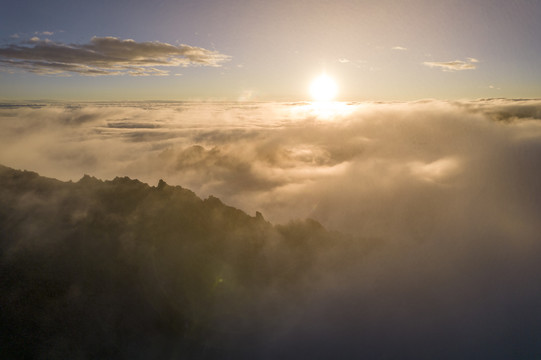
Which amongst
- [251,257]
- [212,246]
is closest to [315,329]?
[251,257]

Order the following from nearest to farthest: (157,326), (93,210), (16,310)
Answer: (16,310)
(157,326)
(93,210)

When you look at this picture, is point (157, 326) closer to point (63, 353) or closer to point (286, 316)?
point (63, 353)

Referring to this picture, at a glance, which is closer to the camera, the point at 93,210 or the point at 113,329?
the point at 113,329

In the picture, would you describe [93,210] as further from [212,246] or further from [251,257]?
[251,257]

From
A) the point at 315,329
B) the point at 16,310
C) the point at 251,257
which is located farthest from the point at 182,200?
the point at 315,329

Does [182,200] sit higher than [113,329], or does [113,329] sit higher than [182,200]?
[182,200]

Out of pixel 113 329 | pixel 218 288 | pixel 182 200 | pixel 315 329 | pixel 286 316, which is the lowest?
pixel 315 329

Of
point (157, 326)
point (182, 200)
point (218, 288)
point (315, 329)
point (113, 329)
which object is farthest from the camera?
point (315, 329)
